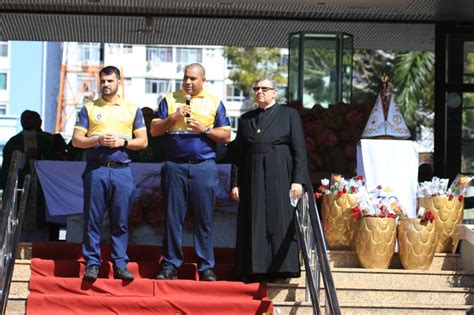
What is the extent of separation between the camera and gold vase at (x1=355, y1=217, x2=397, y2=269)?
10328mm

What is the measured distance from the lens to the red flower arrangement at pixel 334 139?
43.2ft

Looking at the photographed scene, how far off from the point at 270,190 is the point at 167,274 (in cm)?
113

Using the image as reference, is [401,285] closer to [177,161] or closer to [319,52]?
[177,161]

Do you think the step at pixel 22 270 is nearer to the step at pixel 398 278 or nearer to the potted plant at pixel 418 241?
the step at pixel 398 278

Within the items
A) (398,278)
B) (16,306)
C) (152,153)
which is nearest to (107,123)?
(16,306)

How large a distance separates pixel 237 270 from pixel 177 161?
1.05 m

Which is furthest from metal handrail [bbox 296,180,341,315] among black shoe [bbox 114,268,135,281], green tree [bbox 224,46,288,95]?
green tree [bbox 224,46,288,95]

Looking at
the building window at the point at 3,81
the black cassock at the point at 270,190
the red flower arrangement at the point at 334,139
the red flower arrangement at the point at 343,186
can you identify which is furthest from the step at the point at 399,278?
the building window at the point at 3,81

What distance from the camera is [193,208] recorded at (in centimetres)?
983

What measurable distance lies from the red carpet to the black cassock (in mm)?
286

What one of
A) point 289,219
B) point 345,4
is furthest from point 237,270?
point 345,4

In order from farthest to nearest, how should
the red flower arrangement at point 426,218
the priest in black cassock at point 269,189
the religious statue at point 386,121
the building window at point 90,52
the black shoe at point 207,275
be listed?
the building window at point 90,52 → the religious statue at point 386,121 → the red flower arrangement at point 426,218 → the priest in black cassock at point 269,189 → the black shoe at point 207,275

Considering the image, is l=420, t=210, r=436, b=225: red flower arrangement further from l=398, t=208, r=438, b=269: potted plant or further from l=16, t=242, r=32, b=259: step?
l=16, t=242, r=32, b=259: step

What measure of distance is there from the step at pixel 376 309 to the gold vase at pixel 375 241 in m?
0.64
